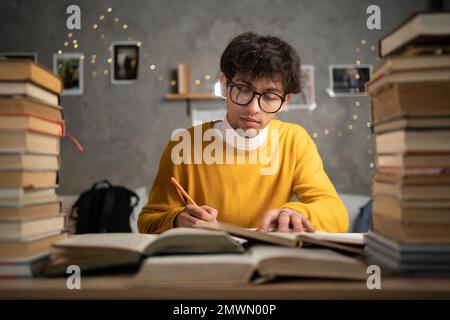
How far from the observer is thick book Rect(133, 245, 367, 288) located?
56cm

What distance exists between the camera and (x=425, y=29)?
0.62m

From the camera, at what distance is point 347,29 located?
3383mm

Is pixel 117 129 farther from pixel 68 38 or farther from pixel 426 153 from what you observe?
pixel 426 153

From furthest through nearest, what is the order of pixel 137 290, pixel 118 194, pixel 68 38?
pixel 68 38
pixel 118 194
pixel 137 290

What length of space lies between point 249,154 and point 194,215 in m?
0.54

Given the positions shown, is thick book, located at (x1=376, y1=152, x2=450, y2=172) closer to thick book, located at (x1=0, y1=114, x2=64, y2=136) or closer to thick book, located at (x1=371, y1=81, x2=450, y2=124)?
thick book, located at (x1=371, y1=81, x2=450, y2=124)

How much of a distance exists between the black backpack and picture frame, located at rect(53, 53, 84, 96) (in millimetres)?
822

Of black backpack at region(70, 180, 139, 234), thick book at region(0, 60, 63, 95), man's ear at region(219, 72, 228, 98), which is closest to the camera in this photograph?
thick book at region(0, 60, 63, 95)

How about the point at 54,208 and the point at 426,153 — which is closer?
the point at 426,153

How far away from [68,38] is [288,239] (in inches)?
123

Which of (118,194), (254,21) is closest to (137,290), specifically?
(118,194)

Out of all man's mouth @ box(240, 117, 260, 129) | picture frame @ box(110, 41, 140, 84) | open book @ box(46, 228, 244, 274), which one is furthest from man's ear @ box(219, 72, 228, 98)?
picture frame @ box(110, 41, 140, 84)

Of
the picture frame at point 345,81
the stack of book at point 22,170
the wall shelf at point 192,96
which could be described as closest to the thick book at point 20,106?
the stack of book at point 22,170

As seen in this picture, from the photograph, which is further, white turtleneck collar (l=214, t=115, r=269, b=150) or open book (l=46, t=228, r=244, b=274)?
white turtleneck collar (l=214, t=115, r=269, b=150)
